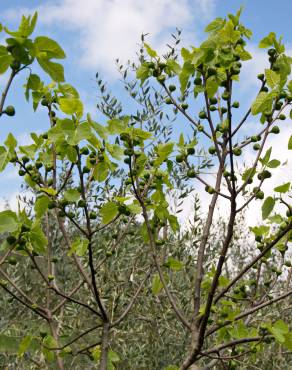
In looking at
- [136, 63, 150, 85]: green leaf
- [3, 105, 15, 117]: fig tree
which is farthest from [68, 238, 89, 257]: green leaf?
[136, 63, 150, 85]: green leaf

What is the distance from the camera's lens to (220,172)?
13.8 feet

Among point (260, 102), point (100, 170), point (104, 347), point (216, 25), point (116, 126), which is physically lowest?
point (104, 347)

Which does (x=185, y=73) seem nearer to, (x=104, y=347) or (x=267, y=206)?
(x=267, y=206)

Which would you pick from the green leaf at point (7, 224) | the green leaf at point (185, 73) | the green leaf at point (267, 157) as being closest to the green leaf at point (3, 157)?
the green leaf at point (7, 224)

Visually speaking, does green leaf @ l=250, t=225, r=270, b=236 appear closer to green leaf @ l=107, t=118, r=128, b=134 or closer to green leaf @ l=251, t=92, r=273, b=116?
green leaf @ l=251, t=92, r=273, b=116

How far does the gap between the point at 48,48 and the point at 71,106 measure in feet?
1.76

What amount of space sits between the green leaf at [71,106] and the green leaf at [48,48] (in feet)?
1.51

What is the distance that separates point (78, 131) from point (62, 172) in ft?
19.1

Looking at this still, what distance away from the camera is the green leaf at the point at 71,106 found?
3.43 metres

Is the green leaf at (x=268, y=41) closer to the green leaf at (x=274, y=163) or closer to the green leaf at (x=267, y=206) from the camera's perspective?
the green leaf at (x=274, y=163)

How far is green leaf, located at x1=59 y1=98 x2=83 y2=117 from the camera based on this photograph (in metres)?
3.43

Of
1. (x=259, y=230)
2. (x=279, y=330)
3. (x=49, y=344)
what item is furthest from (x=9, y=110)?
(x=279, y=330)

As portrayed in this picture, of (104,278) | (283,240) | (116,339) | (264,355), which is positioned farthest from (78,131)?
(264,355)

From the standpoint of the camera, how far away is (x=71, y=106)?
3438 millimetres
